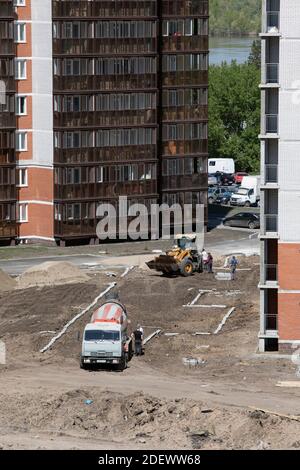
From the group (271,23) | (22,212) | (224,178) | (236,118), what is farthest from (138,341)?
(236,118)

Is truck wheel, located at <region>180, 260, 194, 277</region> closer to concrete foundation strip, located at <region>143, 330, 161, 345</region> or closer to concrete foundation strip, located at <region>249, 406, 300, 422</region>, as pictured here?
concrete foundation strip, located at <region>143, 330, 161, 345</region>

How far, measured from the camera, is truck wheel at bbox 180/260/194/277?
286 feet

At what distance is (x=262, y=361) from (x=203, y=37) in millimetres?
46784

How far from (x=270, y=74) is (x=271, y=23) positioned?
2.01 meters

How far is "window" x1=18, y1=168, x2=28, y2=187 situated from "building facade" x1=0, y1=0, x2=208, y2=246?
2.5 inches

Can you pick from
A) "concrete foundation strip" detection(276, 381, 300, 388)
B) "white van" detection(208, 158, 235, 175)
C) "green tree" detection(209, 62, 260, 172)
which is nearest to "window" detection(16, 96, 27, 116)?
"white van" detection(208, 158, 235, 175)

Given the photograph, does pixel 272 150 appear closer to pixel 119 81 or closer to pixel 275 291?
pixel 275 291

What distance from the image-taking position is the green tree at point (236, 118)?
5782 inches

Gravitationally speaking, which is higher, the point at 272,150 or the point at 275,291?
the point at 272,150

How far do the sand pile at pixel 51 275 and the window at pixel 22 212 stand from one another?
55.5 feet

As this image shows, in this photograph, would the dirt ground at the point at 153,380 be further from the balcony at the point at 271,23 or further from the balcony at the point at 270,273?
the balcony at the point at 271,23

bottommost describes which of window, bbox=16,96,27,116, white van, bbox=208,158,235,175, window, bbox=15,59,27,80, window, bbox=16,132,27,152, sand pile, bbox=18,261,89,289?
sand pile, bbox=18,261,89,289

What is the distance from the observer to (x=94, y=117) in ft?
342
